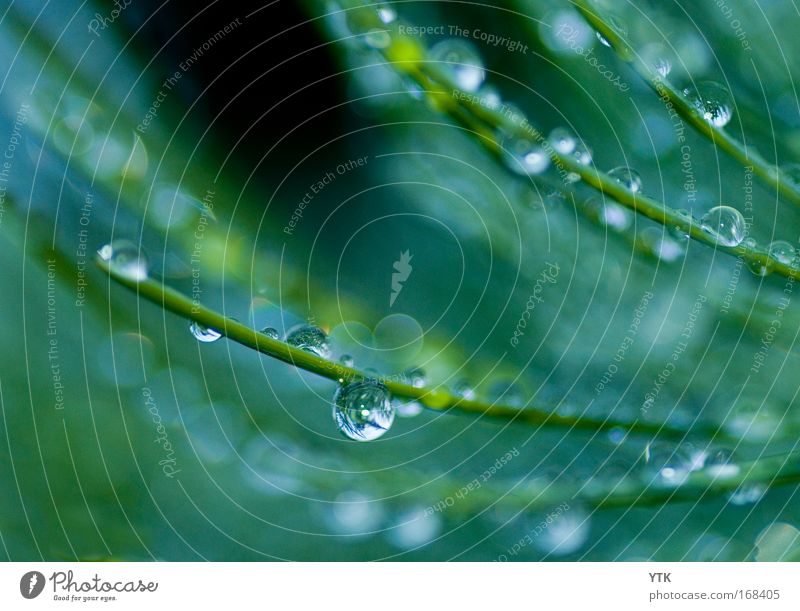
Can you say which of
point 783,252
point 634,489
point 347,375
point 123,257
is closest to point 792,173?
point 783,252

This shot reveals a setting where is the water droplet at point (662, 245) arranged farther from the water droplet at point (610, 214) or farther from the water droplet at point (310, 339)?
the water droplet at point (310, 339)

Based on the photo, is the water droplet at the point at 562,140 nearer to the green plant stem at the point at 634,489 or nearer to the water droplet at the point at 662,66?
the water droplet at the point at 662,66

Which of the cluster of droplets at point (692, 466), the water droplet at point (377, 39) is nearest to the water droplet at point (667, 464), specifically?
the cluster of droplets at point (692, 466)

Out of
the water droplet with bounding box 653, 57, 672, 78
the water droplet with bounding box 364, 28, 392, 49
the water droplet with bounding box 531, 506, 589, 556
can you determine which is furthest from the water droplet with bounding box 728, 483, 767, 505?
the water droplet with bounding box 364, 28, 392, 49

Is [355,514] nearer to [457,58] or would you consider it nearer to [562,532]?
[562,532]

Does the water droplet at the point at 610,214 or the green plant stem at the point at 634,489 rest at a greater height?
the water droplet at the point at 610,214

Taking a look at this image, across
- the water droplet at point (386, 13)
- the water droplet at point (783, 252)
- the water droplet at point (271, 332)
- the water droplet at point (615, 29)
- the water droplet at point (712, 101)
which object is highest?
the water droplet at point (615, 29)
